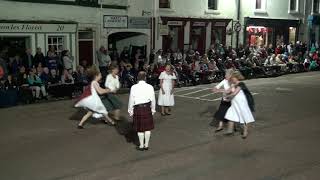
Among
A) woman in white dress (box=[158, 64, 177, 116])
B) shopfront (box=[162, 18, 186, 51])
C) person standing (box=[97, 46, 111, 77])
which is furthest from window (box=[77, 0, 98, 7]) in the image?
woman in white dress (box=[158, 64, 177, 116])

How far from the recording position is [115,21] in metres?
24.5

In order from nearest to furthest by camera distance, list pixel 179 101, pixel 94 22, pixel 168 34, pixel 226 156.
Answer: pixel 226 156
pixel 179 101
pixel 94 22
pixel 168 34

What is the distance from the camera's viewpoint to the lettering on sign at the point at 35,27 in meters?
19.8

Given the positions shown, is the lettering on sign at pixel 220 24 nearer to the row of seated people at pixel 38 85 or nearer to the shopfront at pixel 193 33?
the shopfront at pixel 193 33

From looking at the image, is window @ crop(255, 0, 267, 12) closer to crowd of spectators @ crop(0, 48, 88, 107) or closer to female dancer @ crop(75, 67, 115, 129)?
crowd of spectators @ crop(0, 48, 88, 107)

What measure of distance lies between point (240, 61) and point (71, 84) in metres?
12.0

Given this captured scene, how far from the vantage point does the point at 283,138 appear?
12.3 metres

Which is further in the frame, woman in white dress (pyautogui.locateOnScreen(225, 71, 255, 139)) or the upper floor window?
the upper floor window

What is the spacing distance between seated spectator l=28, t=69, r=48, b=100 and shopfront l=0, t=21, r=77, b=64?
2.91 meters

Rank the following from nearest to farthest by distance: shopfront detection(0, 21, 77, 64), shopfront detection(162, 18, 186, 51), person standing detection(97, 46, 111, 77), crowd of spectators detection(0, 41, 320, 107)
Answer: crowd of spectators detection(0, 41, 320, 107) → shopfront detection(0, 21, 77, 64) → person standing detection(97, 46, 111, 77) → shopfront detection(162, 18, 186, 51)

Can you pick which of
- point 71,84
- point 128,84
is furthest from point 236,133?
point 128,84

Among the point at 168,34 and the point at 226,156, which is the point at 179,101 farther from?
the point at 168,34

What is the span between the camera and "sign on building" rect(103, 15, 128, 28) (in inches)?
949

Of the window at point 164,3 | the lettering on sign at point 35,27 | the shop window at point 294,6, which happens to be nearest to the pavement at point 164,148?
the lettering on sign at point 35,27
